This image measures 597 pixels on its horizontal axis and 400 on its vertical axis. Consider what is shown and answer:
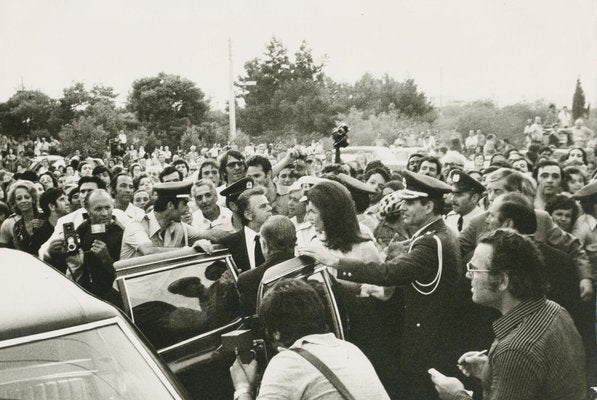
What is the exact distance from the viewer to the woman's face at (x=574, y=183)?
743 centimetres

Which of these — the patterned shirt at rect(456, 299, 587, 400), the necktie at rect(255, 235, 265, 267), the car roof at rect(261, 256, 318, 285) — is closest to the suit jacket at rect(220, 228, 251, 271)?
the necktie at rect(255, 235, 265, 267)

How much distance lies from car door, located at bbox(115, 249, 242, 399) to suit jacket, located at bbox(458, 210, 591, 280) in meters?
2.00

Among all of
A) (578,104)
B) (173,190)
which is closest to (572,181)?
(173,190)

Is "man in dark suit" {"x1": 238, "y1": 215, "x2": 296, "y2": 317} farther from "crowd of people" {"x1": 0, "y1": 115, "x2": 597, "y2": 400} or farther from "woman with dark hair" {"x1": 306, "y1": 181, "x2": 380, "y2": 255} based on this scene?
"woman with dark hair" {"x1": 306, "y1": 181, "x2": 380, "y2": 255}

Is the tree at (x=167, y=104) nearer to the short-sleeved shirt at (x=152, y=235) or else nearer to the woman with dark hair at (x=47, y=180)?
the woman with dark hair at (x=47, y=180)

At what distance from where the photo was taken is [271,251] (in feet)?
12.7

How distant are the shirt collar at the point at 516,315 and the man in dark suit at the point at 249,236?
2.31m

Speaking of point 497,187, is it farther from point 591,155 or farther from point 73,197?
point 591,155

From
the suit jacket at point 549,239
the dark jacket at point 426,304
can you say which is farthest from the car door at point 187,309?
the suit jacket at point 549,239

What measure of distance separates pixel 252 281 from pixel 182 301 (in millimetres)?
443

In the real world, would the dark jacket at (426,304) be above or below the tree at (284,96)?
below

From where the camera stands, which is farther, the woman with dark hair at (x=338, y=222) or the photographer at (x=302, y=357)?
the woman with dark hair at (x=338, y=222)

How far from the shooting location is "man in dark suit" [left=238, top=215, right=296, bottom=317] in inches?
151

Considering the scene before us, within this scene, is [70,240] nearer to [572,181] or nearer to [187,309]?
[187,309]
